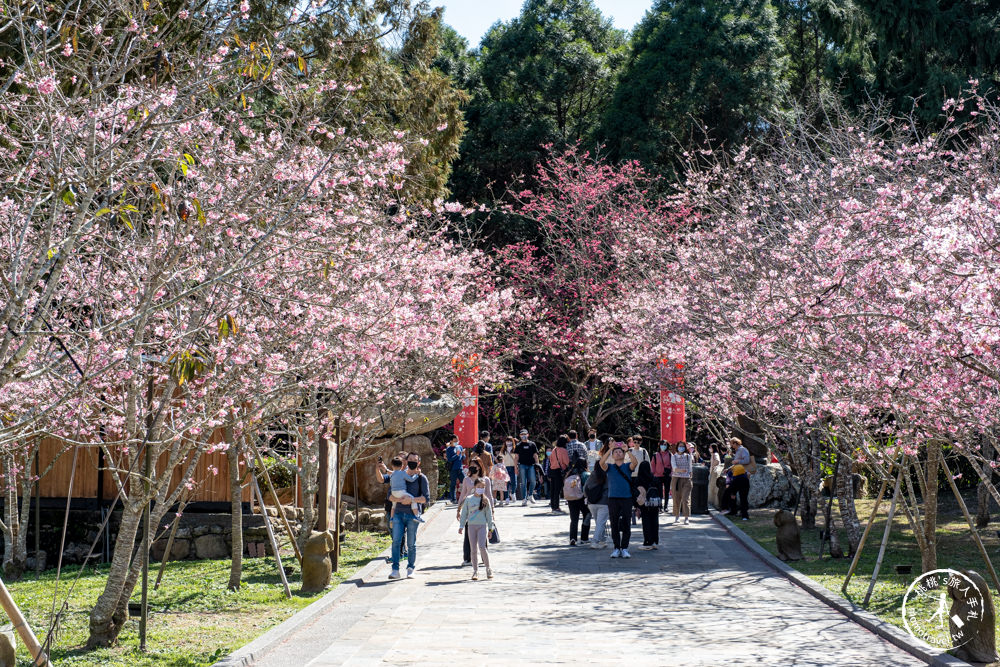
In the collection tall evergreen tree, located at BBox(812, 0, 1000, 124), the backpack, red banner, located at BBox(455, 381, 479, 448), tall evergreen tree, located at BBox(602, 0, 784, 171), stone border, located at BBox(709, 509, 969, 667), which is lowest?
stone border, located at BBox(709, 509, 969, 667)

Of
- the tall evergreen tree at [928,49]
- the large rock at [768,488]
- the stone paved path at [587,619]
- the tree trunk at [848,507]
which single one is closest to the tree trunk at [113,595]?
the stone paved path at [587,619]

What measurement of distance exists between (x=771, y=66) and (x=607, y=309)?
12405 millimetres

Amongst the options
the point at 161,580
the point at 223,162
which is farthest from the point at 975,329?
the point at 161,580

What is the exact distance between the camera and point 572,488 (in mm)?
17984

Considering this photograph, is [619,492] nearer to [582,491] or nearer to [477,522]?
[582,491]

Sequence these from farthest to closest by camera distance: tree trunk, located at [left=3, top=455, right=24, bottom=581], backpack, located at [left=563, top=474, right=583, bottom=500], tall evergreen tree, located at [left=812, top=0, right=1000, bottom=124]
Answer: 1. tall evergreen tree, located at [left=812, top=0, right=1000, bottom=124]
2. backpack, located at [left=563, top=474, right=583, bottom=500]
3. tree trunk, located at [left=3, top=455, right=24, bottom=581]

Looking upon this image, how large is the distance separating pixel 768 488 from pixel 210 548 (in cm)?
1440

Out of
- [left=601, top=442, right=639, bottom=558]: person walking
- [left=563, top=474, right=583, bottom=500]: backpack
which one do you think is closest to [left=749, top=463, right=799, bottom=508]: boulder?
[left=563, top=474, right=583, bottom=500]: backpack

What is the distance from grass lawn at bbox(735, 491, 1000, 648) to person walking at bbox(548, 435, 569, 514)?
14.0 ft

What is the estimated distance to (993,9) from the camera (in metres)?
25.2

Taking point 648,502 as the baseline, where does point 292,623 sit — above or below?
below

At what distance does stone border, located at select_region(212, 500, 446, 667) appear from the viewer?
30.9 ft

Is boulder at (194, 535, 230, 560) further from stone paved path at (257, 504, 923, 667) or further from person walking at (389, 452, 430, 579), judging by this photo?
person walking at (389, 452, 430, 579)

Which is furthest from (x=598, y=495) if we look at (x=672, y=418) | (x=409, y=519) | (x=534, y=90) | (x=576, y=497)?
(x=534, y=90)
